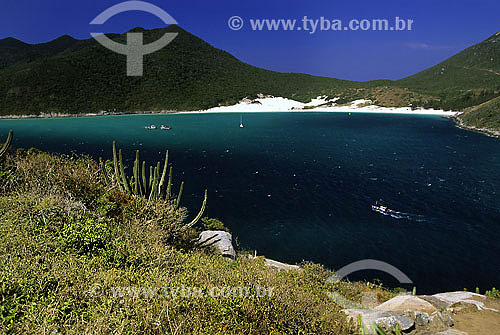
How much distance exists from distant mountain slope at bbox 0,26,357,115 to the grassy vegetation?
111348 millimetres

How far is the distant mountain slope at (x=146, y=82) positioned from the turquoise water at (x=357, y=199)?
6966cm

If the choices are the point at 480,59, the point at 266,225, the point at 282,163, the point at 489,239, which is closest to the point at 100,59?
the point at 282,163

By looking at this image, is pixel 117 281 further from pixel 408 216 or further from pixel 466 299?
pixel 408 216

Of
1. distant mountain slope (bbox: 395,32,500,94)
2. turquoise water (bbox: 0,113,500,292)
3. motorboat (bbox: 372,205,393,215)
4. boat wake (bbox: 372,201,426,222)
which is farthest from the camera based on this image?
distant mountain slope (bbox: 395,32,500,94)

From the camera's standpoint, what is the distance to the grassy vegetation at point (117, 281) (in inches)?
165

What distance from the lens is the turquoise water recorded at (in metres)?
14.8

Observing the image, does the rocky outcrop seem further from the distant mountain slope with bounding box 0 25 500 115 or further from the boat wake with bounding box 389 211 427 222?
the distant mountain slope with bounding box 0 25 500 115

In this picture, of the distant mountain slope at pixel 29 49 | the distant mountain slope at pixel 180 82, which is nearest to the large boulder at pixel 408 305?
the distant mountain slope at pixel 180 82

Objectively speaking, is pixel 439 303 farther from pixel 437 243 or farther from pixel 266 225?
pixel 266 225

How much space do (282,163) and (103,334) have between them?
31.3 m

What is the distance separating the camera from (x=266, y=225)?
60.0ft

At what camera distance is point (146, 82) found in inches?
5108

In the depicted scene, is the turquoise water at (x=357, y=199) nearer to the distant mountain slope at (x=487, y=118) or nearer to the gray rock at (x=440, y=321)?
the gray rock at (x=440, y=321)

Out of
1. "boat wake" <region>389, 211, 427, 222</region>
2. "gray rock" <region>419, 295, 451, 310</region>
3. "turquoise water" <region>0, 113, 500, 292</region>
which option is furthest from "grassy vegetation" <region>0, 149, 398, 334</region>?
"boat wake" <region>389, 211, 427, 222</region>
